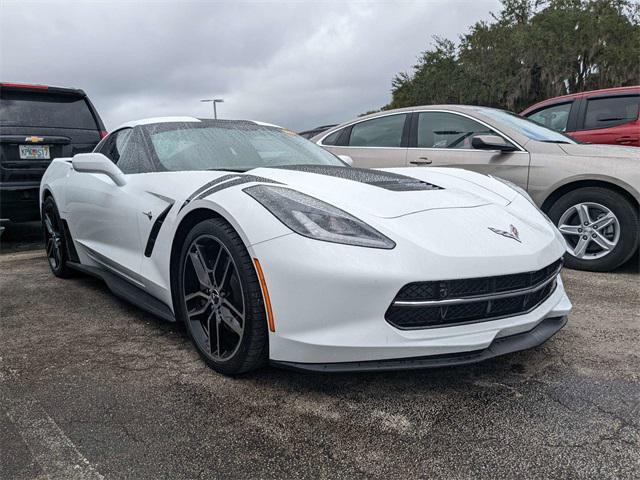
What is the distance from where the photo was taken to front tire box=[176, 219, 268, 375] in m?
2.00

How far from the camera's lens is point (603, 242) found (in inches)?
151

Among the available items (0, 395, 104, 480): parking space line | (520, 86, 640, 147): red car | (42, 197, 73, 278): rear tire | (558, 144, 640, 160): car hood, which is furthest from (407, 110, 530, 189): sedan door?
(0, 395, 104, 480): parking space line

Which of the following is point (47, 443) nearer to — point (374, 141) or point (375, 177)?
point (375, 177)

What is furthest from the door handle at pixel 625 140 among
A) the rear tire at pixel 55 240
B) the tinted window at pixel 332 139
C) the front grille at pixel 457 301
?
the rear tire at pixel 55 240

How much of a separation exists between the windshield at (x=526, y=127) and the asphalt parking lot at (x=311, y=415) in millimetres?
2119

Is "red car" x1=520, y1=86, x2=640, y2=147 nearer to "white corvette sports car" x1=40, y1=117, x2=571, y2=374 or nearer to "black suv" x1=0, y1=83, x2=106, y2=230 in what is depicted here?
"white corvette sports car" x1=40, y1=117, x2=571, y2=374

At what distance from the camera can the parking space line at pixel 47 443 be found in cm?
157

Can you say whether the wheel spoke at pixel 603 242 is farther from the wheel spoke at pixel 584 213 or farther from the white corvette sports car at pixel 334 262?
the white corvette sports car at pixel 334 262

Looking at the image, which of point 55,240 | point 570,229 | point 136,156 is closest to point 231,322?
point 136,156

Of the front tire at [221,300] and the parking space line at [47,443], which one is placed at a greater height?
the front tire at [221,300]

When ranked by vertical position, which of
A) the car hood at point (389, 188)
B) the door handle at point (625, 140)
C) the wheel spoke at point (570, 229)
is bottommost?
the wheel spoke at point (570, 229)

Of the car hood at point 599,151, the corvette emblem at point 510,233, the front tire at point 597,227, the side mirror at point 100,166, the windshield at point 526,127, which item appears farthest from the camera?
the windshield at point 526,127

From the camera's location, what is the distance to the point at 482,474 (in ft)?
4.97

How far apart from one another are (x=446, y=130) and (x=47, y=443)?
159 inches
